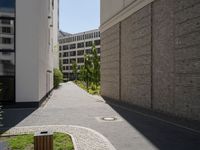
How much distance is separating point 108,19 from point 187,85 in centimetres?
1497

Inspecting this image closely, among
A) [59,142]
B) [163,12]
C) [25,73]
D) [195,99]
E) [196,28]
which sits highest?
[163,12]

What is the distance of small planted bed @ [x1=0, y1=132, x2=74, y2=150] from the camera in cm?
879

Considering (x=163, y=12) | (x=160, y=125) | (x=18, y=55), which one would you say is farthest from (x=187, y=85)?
(x=18, y=55)

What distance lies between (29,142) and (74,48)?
100 m

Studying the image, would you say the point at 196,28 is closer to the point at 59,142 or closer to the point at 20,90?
the point at 59,142

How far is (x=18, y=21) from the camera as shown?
18.5 metres

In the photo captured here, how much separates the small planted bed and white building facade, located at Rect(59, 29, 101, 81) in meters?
85.4

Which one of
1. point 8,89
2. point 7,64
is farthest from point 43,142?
point 7,64

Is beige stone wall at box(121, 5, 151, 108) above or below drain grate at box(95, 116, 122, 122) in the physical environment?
above

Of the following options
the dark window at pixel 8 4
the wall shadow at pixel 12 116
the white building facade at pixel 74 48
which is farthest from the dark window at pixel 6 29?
the white building facade at pixel 74 48

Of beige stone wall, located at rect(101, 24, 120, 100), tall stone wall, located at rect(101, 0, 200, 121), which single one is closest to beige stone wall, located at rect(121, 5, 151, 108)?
tall stone wall, located at rect(101, 0, 200, 121)

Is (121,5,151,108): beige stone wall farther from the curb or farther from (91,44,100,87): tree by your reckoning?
(91,44,100,87): tree

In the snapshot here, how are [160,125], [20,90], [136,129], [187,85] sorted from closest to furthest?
[136,129] → [160,125] → [187,85] → [20,90]

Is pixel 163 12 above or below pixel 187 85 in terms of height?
above
